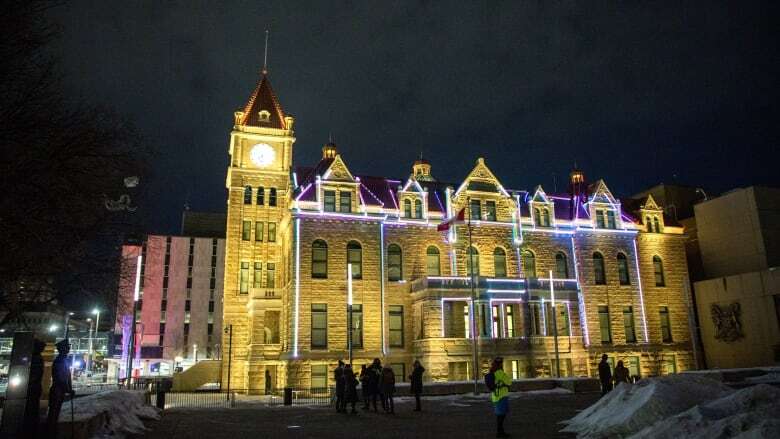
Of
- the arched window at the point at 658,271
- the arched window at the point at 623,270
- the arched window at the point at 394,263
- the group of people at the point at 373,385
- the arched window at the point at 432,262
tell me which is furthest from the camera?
the arched window at the point at 658,271

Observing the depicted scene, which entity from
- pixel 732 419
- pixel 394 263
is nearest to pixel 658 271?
pixel 394 263

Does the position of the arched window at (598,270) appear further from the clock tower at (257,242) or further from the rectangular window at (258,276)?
the rectangular window at (258,276)

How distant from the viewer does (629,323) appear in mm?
45938

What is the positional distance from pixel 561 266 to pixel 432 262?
1080 cm

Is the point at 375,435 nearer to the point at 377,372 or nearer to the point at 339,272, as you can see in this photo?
the point at 377,372

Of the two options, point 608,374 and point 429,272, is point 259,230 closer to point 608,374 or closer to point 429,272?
point 429,272

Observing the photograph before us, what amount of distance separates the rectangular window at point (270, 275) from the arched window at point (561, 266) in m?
21.9

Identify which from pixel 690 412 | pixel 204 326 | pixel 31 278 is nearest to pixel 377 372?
pixel 31 278

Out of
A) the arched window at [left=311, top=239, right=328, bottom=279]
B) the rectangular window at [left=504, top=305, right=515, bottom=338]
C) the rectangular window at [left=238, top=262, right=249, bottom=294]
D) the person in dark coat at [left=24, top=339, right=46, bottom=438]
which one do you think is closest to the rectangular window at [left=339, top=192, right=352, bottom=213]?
the arched window at [left=311, top=239, right=328, bottom=279]

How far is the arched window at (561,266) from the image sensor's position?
4516 centimetres

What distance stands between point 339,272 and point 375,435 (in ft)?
78.1

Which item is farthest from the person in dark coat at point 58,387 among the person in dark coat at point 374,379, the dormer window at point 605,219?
the dormer window at point 605,219

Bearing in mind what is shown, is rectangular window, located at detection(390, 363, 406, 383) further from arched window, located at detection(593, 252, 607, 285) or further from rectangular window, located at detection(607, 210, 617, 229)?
rectangular window, located at detection(607, 210, 617, 229)

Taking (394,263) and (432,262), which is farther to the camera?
(432,262)
